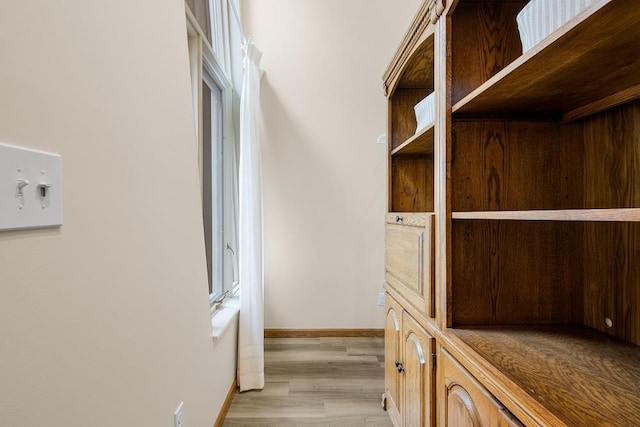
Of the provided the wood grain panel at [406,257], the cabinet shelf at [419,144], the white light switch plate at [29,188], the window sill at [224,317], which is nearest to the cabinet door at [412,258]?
the wood grain panel at [406,257]

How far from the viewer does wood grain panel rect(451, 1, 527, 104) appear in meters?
1.17

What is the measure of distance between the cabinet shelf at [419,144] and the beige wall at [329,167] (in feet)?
3.98

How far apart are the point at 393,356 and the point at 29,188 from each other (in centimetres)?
167

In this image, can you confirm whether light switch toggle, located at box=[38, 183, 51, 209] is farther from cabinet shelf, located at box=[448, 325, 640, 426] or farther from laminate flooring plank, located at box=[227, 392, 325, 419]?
laminate flooring plank, located at box=[227, 392, 325, 419]

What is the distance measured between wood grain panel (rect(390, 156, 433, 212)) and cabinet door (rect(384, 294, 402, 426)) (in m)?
0.52

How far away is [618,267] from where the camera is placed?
3.38 ft

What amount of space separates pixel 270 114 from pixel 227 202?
98 cm

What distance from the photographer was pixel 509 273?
119cm

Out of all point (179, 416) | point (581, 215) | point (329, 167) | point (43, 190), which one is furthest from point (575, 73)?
point (329, 167)

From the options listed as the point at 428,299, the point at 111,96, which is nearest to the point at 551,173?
the point at 428,299

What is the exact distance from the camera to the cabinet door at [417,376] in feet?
4.05

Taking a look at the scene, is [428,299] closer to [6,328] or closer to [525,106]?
[525,106]

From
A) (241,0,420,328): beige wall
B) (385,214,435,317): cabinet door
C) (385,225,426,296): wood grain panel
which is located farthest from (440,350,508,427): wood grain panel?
(241,0,420,328): beige wall

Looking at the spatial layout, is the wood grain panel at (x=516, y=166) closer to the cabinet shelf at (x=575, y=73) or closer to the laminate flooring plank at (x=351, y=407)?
the cabinet shelf at (x=575, y=73)
